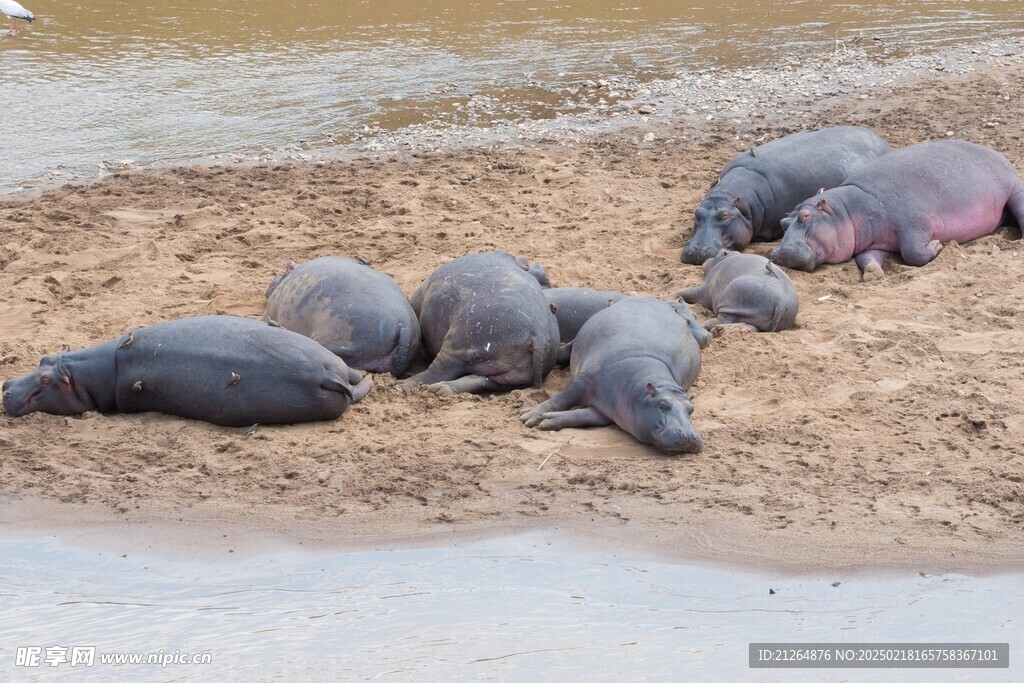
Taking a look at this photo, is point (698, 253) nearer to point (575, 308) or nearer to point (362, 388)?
point (575, 308)

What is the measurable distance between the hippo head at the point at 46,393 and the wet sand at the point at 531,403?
0.26ft

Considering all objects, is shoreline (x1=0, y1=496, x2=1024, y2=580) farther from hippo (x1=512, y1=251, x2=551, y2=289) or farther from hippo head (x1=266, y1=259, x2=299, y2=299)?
hippo (x1=512, y1=251, x2=551, y2=289)

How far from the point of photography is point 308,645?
3646 mm

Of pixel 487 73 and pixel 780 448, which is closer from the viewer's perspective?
pixel 780 448

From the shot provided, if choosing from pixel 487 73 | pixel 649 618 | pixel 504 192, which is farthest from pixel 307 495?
pixel 487 73

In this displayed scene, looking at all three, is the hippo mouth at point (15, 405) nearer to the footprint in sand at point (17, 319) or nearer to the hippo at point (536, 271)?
the footprint in sand at point (17, 319)

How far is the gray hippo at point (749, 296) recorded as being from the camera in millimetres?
6594

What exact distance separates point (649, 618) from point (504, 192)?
5.66 meters

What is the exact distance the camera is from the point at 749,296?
6.68 metres

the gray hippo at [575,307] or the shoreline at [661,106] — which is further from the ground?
the shoreline at [661,106]

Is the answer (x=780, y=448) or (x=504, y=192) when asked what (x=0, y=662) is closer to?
(x=780, y=448)

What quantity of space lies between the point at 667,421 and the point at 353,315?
187 cm

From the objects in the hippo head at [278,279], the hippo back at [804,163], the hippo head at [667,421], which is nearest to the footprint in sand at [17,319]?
the hippo head at [278,279]
